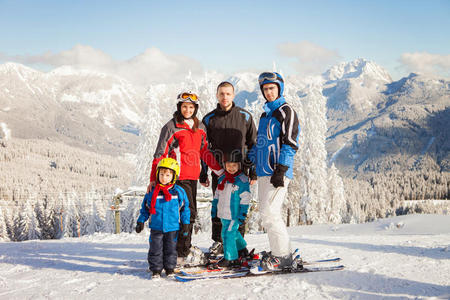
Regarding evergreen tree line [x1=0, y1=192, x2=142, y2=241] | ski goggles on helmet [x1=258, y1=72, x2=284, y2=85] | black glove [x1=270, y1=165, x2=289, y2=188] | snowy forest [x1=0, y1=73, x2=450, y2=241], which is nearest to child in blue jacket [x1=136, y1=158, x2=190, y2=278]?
black glove [x1=270, y1=165, x2=289, y2=188]

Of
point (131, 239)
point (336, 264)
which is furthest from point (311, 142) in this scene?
point (336, 264)

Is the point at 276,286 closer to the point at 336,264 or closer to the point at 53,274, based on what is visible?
the point at 336,264

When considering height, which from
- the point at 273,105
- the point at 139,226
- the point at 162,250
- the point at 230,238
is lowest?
the point at 162,250

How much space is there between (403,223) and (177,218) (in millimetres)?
11072

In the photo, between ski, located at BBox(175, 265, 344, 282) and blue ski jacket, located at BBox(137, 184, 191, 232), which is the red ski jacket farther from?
ski, located at BBox(175, 265, 344, 282)

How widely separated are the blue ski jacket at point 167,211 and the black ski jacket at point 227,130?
3.13ft

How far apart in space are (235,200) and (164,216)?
1.12 metres

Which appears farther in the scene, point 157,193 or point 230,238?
point 230,238

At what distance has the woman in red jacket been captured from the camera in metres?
5.13

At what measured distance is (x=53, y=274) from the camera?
515 cm

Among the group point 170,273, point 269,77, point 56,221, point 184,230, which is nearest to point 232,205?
point 184,230

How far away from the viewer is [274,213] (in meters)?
4.54

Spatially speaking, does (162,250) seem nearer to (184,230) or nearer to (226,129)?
(184,230)

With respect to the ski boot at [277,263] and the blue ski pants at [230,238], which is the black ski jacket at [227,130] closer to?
the blue ski pants at [230,238]
